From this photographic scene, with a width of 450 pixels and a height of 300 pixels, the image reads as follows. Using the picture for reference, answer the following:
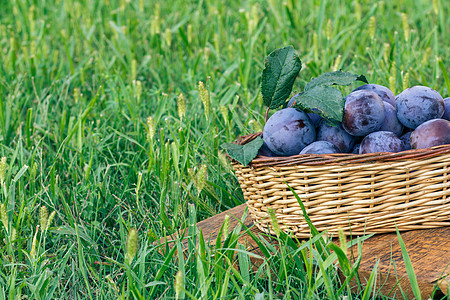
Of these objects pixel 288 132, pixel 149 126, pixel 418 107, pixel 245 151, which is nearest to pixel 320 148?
pixel 288 132

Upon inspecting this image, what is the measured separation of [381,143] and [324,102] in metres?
0.19

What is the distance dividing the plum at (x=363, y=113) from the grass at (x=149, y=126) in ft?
1.16

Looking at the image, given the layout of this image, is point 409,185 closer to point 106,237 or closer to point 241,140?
point 241,140

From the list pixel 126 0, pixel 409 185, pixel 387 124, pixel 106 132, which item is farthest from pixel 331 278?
pixel 126 0

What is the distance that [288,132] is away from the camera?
4.77 ft

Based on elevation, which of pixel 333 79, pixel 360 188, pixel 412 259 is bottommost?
pixel 412 259

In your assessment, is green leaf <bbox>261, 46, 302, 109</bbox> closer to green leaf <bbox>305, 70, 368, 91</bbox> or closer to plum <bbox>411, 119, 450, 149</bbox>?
green leaf <bbox>305, 70, 368, 91</bbox>

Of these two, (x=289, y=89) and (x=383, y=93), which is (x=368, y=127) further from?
(x=289, y=89)

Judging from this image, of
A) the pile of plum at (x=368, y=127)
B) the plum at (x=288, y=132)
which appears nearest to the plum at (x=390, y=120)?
the pile of plum at (x=368, y=127)

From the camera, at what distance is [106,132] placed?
7.54 ft

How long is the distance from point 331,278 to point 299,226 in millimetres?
187

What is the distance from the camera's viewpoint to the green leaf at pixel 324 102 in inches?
56.2

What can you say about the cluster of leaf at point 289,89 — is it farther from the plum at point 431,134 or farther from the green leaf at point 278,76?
the plum at point 431,134

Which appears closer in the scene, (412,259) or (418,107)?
(412,259)
